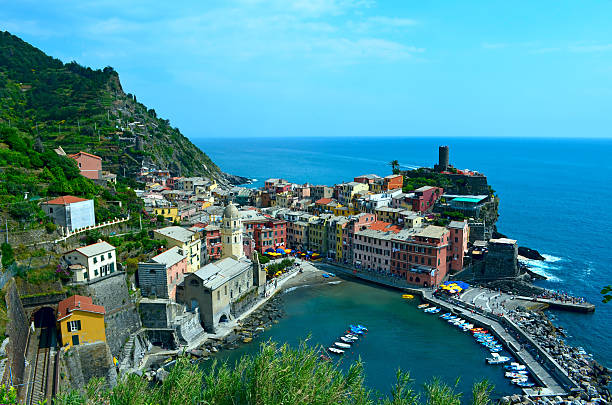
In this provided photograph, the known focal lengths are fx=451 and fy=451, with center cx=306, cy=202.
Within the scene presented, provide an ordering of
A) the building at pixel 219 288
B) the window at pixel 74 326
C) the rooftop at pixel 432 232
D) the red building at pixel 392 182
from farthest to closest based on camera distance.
A: 1. the red building at pixel 392 182
2. the rooftop at pixel 432 232
3. the building at pixel 219 288
4. the window at pixel 74 326

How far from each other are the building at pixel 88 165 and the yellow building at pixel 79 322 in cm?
3592

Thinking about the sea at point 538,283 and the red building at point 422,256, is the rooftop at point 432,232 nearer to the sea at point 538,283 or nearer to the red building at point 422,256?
the red building at point 422,256

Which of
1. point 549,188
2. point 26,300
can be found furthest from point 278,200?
point 549,188

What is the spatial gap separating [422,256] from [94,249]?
3528cm

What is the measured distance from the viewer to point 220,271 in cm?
4538

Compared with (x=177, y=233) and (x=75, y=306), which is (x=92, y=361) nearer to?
(x=75, y=306)

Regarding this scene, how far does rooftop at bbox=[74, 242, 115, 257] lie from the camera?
35.9m

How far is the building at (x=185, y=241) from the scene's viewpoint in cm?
4584

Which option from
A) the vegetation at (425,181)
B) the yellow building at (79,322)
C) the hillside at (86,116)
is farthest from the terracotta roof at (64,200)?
the vegetation at (425,181)

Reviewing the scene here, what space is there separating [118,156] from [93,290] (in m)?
59.6

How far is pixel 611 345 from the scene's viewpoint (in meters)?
40.8

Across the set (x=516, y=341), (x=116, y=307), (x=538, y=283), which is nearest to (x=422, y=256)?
(x=538, y=283)

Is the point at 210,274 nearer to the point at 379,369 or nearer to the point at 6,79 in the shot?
the point at 379,369

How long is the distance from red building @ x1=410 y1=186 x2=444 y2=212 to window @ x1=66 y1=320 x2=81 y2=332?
51.4 metres
